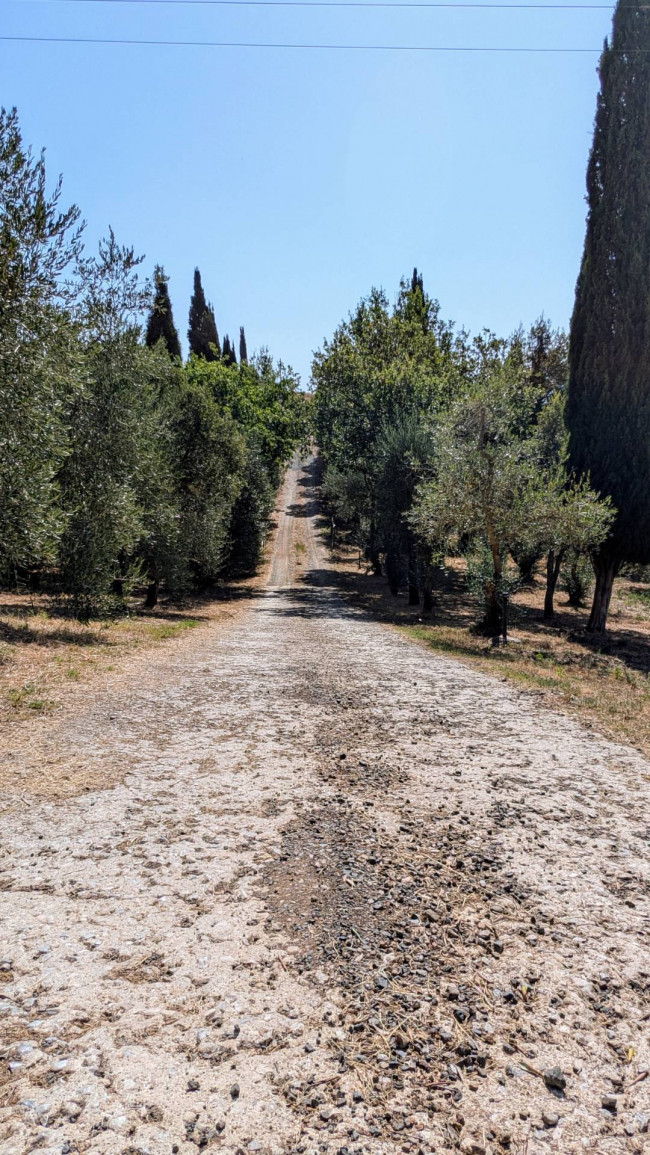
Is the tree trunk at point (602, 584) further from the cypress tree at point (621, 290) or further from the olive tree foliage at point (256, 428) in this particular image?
the olive tree foliage at point (256, 428)

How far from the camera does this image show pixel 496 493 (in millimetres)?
18750

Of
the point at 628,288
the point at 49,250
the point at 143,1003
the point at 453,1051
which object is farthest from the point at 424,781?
→ the point at 628,288

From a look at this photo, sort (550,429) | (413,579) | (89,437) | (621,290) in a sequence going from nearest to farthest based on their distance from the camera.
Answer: (89,437), (621,290), (413,579), (550,429)

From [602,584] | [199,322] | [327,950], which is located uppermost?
[199,322]

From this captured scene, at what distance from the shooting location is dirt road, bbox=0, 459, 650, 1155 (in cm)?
281

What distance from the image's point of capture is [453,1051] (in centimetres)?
320

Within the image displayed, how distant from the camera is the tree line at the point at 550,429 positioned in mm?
19094

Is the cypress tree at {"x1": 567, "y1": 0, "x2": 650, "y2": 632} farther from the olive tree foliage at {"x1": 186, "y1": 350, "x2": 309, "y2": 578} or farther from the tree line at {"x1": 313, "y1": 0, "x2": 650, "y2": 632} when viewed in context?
the olive tree foliage at {"x1": 186, "y1": 350, "x2": 309, "y2": 578}

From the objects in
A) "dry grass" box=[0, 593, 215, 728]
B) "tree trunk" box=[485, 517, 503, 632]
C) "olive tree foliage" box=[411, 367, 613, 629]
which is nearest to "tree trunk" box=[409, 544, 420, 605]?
"tree trunk" box=[485, 517, 503, 632]

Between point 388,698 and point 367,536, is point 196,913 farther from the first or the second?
point 367,536

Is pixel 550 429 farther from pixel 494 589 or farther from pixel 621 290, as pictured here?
pixel 494 589

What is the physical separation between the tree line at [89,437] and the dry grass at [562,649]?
32.5 feet

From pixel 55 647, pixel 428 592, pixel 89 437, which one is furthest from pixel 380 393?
pixel 55 647

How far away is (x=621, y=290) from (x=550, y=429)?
35.8 ft
